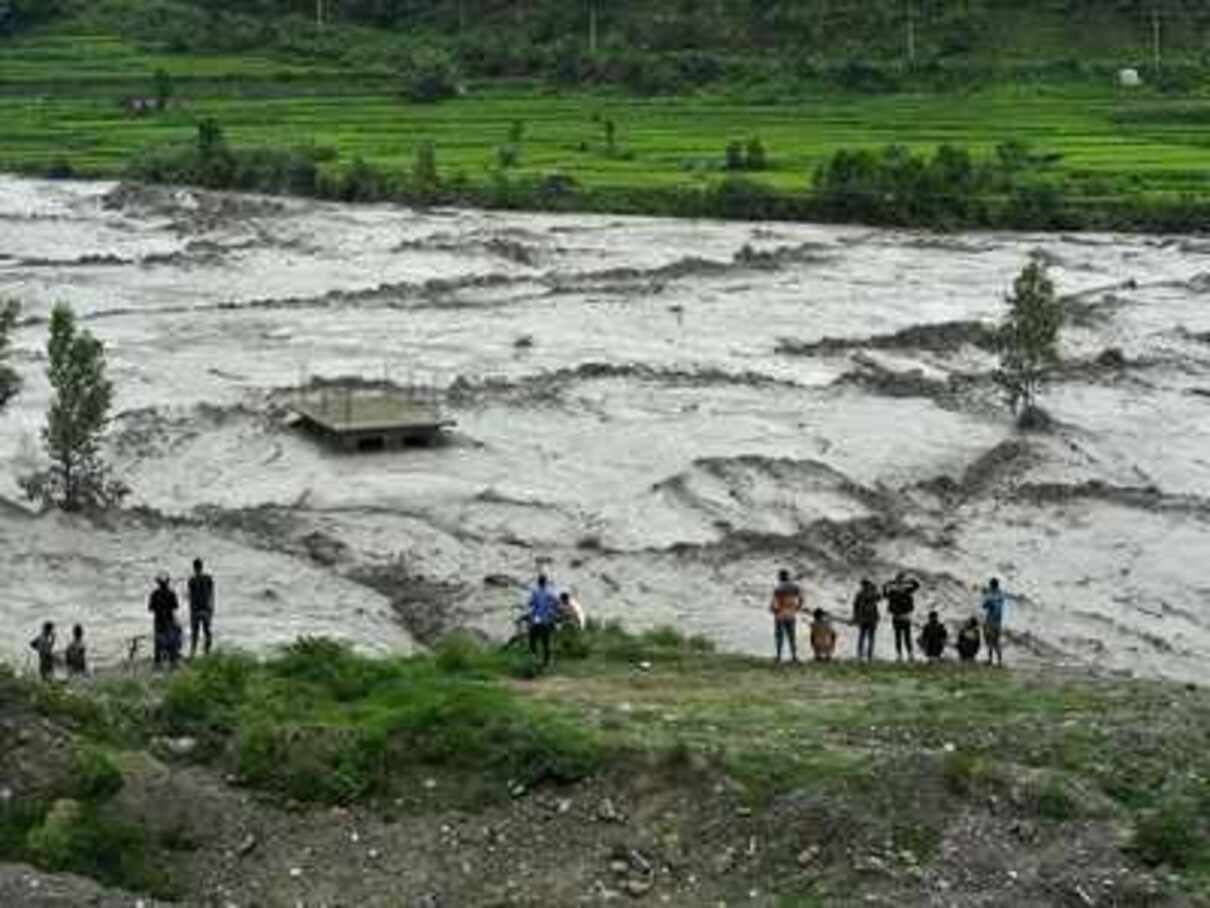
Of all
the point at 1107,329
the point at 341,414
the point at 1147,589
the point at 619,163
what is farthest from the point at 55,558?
the point at 619,163

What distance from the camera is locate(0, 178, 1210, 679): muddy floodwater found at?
133 feet

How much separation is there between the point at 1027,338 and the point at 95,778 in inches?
1564

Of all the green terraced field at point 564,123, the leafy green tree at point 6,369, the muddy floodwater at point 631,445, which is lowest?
the muddy floodwater at point 631,445

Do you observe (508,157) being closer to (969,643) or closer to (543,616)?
(969,643)

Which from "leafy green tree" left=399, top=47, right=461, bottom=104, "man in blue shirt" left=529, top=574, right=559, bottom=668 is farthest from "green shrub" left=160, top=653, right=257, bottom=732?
"leafy green tree" left=399, top=47, right=461, bottom=104

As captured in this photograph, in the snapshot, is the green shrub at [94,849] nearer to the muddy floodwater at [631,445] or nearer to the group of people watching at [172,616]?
the group of people watching at [172,616]

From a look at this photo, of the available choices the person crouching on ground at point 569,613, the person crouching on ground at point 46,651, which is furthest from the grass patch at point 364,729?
the person crouching on ground at point 46,651

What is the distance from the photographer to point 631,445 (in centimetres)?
5316

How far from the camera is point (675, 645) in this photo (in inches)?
1287

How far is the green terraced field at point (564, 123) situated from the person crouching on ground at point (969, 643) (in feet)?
241

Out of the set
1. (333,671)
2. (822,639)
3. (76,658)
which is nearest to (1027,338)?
(822,639)

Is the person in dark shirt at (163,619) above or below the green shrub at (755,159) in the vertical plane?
below

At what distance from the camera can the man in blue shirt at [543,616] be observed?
1148 inches

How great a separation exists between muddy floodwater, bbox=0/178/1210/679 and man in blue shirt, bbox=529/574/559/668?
7.16 meters
